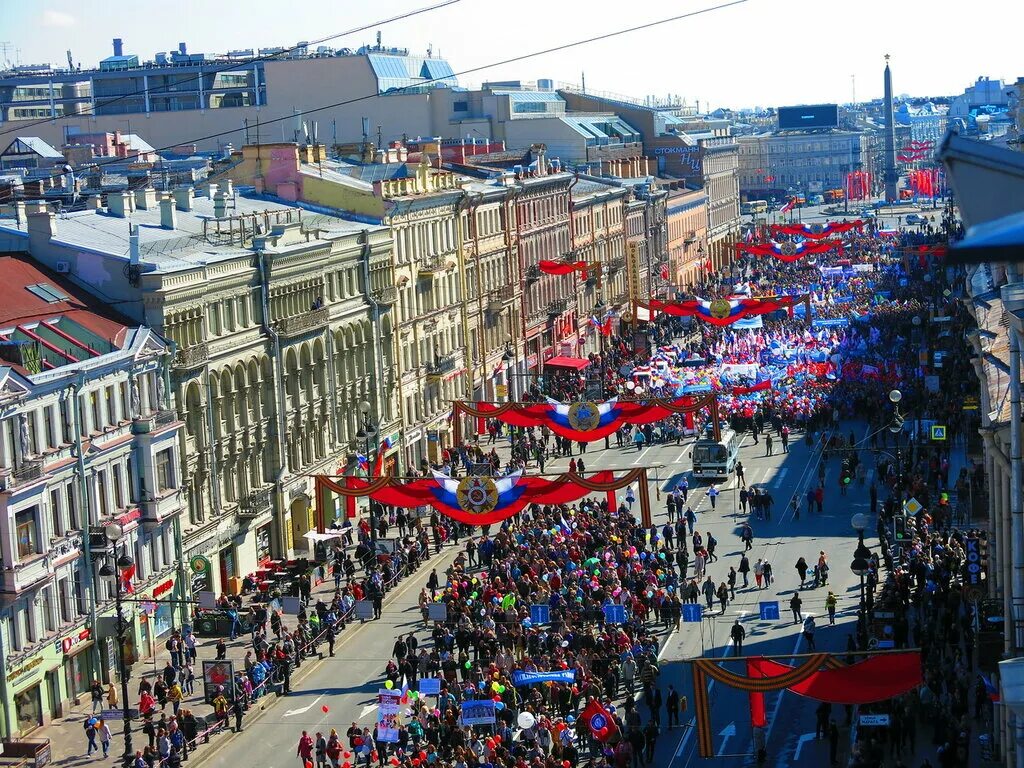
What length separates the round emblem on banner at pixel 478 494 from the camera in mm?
37656

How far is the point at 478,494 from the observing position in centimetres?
3784

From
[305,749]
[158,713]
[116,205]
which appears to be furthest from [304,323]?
[305,749]

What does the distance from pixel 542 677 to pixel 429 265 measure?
1590 inches

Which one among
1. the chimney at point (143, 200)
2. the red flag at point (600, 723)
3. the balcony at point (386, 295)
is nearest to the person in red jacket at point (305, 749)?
the red flag at point (600, 723)

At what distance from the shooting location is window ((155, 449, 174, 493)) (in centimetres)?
4781

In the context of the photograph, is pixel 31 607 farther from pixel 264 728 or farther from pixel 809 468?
pixel 809 468

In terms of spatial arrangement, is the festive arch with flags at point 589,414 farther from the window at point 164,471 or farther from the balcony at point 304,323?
the balcony at point 304,323

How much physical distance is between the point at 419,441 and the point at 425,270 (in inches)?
296

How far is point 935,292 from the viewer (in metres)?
107

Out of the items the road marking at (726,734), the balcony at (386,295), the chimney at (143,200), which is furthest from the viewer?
the balcony at (386,295)

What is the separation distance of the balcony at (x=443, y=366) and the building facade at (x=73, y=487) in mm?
25996

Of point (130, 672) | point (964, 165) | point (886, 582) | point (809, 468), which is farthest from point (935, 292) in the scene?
point (964, 165)

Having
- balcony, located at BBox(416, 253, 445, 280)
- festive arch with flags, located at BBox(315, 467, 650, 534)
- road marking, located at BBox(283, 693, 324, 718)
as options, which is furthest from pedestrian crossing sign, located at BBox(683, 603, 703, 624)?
balcony, located at BBox(416, 253, 445, 280)

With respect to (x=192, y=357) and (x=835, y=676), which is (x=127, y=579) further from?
(x=835, y=676)
